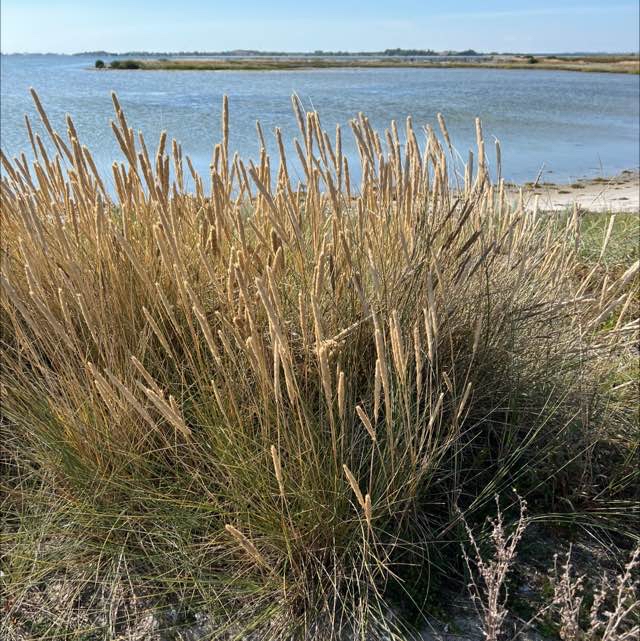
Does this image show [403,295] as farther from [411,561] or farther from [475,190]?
[411,561]

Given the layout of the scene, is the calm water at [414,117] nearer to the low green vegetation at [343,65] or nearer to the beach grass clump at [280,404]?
the beach grass clump at [280,404]

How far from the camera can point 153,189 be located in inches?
71.6

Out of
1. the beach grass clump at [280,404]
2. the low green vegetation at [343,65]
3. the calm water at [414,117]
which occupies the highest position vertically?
the low green vegetation at [343,65]

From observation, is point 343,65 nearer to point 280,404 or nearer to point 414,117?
point 414,117

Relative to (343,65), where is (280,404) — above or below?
below

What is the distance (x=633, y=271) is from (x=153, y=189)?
1.35 metres

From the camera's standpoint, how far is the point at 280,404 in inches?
A: 56.2

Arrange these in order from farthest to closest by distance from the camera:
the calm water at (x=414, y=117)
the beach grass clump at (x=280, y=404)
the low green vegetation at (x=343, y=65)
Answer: the low green vegetation at (x=343, y=65), the calm water at (x=414, y=117), the beach grass clump at (x=280, y=404)

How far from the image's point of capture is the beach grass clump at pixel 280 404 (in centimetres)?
154

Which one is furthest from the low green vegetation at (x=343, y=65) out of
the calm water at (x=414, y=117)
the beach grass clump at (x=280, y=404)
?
the beach grass clump at (x=280, y=404)

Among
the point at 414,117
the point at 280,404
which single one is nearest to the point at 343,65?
the point at 414,117

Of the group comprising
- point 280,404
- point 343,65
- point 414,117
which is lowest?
point 280,404

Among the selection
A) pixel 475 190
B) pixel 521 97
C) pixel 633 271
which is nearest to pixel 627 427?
pixel 633 271

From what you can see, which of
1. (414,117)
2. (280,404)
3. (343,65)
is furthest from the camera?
(343,65)
